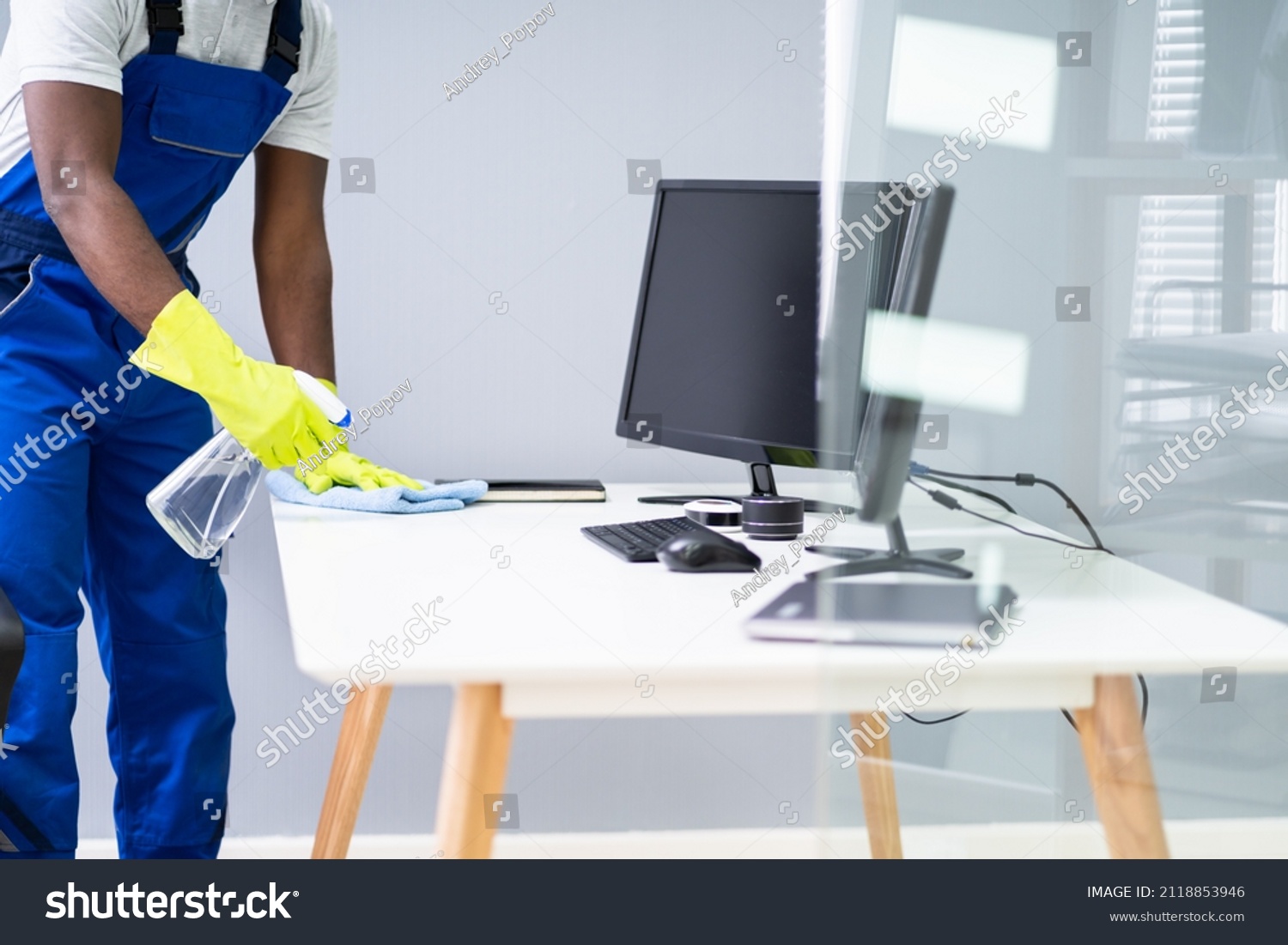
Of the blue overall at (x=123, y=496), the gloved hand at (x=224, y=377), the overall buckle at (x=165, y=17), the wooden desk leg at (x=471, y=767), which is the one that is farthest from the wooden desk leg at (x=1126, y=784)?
the overall buckle at (x=165, y=17)

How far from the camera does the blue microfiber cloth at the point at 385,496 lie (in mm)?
1386

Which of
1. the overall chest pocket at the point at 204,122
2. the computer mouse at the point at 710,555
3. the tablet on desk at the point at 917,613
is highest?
the overall chest pocket at the point at 204,122

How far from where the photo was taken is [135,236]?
4.10 feet

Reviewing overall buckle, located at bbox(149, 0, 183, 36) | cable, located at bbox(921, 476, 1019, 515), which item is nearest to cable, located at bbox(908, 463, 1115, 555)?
cable, located at bbox(921, 476, 1019, 515)

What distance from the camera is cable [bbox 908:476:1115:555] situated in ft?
2.05

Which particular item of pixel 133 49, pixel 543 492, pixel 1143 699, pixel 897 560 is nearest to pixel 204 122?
pixel 133 49

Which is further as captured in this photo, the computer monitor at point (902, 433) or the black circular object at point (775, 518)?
the black circular object at point (775, 518)

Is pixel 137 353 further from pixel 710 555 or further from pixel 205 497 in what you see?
pixel 710 555

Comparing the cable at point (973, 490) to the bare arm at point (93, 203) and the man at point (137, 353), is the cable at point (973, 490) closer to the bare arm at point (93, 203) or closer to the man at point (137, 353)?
the man at point (137, 353)

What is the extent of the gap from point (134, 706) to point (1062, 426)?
135 centimetres

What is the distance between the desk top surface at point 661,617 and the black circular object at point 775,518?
74 mm

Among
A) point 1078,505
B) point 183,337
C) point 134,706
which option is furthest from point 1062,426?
point 134,706

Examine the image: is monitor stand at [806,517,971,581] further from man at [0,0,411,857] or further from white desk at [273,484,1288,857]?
man at [0,0,411,857]
